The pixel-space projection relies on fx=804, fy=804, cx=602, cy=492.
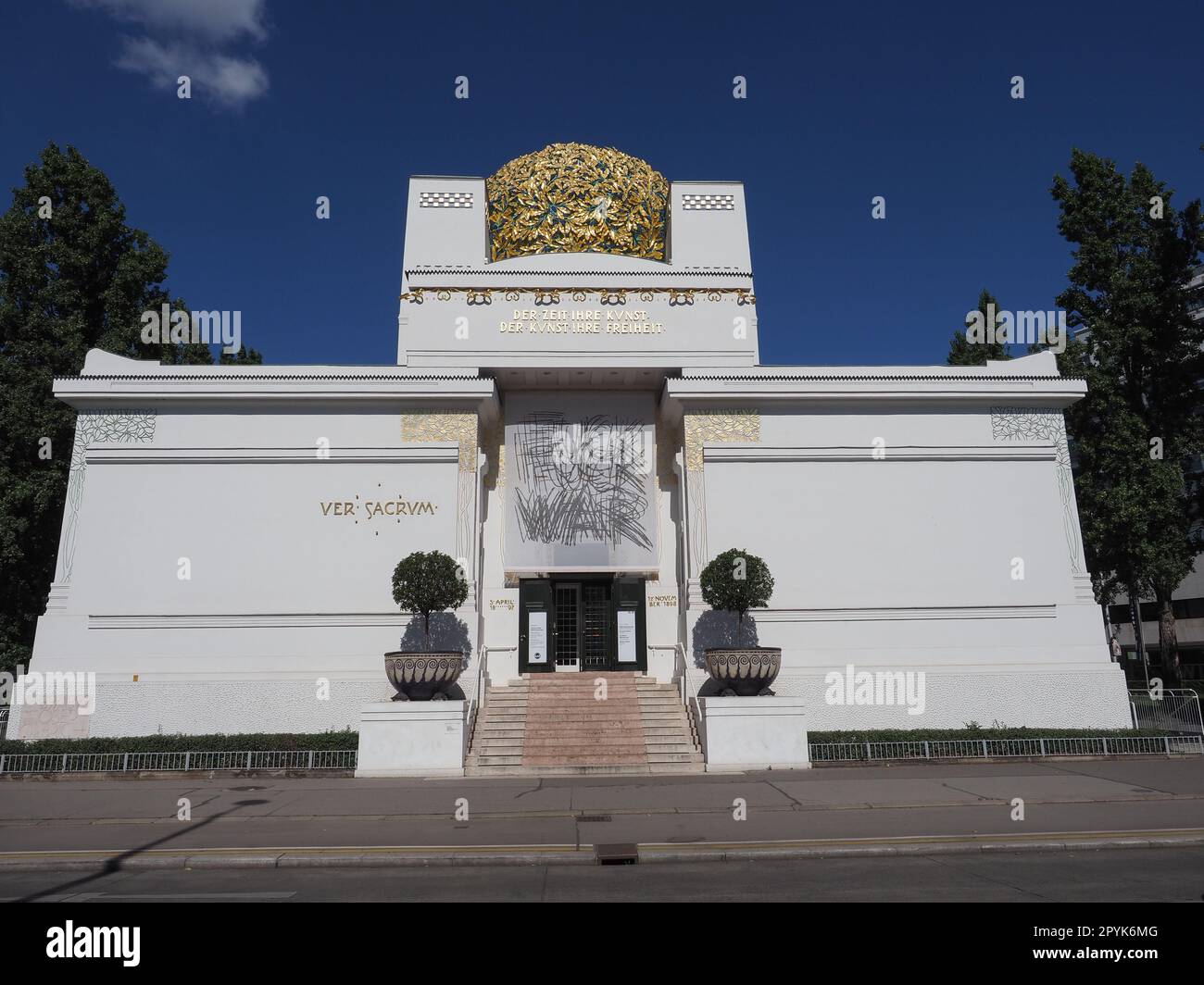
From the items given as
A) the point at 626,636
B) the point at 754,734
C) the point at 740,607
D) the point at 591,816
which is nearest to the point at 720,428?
the point at 740,607

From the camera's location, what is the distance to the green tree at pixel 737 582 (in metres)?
16.7

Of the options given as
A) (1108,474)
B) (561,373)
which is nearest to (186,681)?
(561,373)

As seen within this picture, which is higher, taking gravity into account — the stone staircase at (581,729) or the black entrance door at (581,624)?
the black entrance door at (581,624)

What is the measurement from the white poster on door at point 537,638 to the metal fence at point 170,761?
5565 mm

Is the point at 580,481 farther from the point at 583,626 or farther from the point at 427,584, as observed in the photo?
the point at 427,584

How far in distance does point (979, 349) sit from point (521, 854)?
3086 cm

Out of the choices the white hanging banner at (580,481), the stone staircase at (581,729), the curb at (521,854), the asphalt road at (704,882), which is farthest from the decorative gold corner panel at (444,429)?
the asphalt road at (704,882)

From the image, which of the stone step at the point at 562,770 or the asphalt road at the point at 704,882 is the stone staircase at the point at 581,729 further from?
the asphalt road at the point at 704,882

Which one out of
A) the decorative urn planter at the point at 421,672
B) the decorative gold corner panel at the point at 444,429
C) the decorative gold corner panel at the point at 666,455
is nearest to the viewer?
the decorative urn planter at the point at 421,672

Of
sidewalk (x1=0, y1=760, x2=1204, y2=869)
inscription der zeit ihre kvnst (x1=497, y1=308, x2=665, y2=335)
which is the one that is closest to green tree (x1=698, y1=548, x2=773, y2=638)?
sidewalk (x1=0, y1=760, x2=1204, y2=869)

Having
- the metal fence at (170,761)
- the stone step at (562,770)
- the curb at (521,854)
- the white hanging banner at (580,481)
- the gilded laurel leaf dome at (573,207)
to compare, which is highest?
the gilded laurel leaf dome at (573,207)

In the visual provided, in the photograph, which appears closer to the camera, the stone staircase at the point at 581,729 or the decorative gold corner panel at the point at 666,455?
the stone staircase at the point at 581,729

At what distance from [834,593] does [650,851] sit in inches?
465
